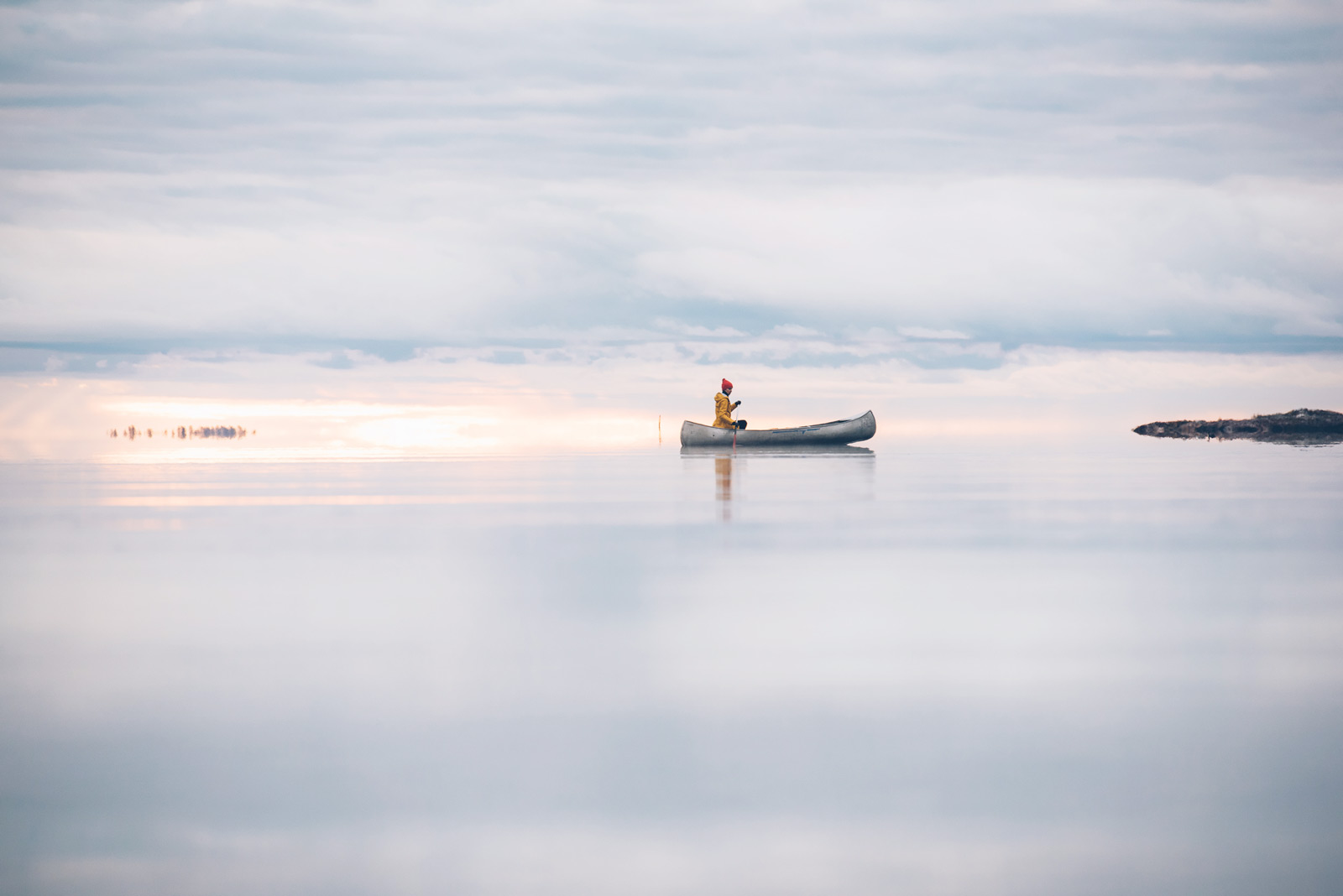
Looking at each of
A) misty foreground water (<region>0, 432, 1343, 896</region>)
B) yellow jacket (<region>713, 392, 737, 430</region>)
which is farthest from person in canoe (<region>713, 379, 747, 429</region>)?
misty foreground water (<region>0, 432, 1343, 896</region>)

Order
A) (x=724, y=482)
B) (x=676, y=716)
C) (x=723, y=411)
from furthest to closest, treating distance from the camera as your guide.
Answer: (x=723, y=411), (x=724, y=482), (x=676, y=716)

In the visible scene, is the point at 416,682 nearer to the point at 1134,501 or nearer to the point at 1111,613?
the point at 1111,613

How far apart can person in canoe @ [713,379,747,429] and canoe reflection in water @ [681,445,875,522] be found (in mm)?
1347

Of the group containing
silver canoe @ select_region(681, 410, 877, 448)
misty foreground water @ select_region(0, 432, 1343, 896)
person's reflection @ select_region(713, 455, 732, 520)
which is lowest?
misty foreground water @ select_region(0, 432, 1343, 896)

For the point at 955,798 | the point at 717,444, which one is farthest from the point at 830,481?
the point at 955,798

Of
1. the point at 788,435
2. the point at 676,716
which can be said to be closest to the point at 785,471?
the point at 788,435

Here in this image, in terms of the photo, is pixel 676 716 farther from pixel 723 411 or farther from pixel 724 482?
pixel 723 411

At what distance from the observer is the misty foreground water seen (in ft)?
17.7

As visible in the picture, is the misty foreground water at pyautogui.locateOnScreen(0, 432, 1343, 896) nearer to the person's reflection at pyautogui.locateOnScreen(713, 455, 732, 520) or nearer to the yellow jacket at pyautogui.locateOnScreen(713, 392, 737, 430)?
the person's reflection at pyautogui.locateOnScreen(713, 455, 732, 520)

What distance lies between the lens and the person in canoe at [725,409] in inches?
1864

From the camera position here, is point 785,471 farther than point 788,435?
No

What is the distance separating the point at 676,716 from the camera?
7.57 metres

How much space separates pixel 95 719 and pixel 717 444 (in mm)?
42176

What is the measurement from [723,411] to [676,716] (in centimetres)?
4010
